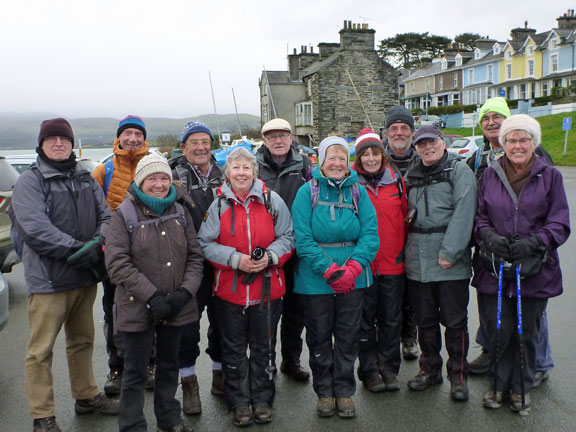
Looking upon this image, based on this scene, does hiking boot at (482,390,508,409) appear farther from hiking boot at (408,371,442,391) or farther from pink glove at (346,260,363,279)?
pink glove at (346,260,363,279)

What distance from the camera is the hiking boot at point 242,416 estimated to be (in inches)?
146

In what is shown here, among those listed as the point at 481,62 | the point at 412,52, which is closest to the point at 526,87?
the point at 481,62

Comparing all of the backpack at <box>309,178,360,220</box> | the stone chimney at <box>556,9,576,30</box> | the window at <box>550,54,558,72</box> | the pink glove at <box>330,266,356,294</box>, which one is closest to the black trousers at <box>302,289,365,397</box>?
the pink glove at <box>330,266,356,294</box>

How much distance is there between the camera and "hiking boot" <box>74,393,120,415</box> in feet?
12.7

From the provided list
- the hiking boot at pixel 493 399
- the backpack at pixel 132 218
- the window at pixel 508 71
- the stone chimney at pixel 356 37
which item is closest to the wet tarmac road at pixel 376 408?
the hiking boot at pixel 493 399

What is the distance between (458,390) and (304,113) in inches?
1638

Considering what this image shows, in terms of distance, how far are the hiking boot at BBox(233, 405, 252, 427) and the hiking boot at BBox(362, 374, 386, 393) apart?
1065mm

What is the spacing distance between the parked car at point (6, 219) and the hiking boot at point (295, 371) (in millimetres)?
4276

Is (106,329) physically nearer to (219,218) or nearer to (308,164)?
(219,218)

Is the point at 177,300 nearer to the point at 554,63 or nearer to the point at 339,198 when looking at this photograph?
the point at 339,198

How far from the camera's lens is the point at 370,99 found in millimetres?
41656

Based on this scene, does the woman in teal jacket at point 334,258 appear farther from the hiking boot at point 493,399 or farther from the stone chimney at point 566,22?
the stone chimney at point 566,22

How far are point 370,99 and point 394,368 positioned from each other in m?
39.4

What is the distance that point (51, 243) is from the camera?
343cm
